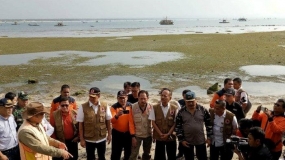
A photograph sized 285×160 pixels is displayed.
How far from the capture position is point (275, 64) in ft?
68.9

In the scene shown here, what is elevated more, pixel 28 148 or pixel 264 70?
pixel 28 148

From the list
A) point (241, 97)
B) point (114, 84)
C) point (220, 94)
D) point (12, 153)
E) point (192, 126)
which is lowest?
point (114, 84)

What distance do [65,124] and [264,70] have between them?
1687 centimetres

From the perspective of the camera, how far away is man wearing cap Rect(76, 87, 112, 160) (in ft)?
18.8

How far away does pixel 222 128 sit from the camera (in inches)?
223

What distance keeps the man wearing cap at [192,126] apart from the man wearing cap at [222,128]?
134 mm

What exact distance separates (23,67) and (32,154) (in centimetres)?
1941

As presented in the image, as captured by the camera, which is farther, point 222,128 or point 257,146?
point 222,128

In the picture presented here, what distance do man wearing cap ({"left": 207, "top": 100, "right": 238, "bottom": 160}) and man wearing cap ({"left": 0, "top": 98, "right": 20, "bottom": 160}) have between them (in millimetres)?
3711

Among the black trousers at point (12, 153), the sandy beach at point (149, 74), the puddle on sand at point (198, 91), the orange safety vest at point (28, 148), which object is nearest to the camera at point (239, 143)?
the orange safety vest at point (28, 148)

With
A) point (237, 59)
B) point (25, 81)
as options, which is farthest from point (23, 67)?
point (237, 59)

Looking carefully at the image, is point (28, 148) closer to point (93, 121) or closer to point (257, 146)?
point (93, 121)

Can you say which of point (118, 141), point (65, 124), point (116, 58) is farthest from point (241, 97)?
point (116, 58)

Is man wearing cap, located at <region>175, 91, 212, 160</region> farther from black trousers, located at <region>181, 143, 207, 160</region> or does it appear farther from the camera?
the camera
